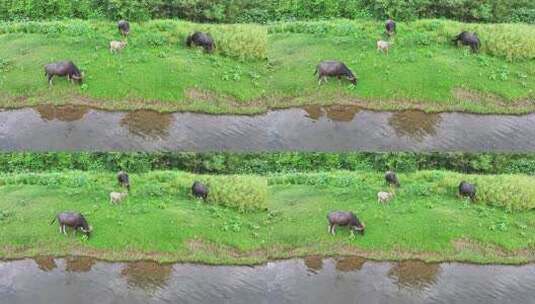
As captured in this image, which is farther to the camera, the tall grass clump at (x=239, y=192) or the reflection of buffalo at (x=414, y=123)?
the reflection of buffalo at (x=414, y=123)

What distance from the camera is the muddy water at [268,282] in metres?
26.6

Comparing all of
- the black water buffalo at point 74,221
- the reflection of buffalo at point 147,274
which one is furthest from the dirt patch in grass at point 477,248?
the black water buffalo at point 74,221

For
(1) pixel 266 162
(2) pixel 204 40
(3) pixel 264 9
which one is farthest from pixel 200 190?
(3) pixel 264 9

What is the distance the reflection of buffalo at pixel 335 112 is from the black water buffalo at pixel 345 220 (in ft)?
22.1

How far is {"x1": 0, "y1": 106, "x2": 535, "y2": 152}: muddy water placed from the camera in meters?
33.4

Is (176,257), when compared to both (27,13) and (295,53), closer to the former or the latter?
(295,53)

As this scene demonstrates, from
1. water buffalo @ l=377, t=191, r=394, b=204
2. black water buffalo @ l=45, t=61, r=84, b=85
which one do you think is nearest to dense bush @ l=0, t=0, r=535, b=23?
black water buffalo @ l=45, t=61, r=84, b=85

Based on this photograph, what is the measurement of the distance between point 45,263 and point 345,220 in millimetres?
11581

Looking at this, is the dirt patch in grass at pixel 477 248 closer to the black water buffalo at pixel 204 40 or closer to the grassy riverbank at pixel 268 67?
the grassy riverbank at pixel 268 67

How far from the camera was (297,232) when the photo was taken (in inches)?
1144

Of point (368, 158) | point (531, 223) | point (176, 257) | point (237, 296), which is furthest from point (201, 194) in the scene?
point (531, 223)

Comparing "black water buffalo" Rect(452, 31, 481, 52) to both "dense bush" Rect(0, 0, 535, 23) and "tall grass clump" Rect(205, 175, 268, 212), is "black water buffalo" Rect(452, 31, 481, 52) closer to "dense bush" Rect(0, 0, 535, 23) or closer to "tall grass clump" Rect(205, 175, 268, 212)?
"dense bush" Rect(0, 0, 535, 23)

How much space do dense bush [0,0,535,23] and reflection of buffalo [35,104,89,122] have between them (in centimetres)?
765

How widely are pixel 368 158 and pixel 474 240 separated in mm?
6856
